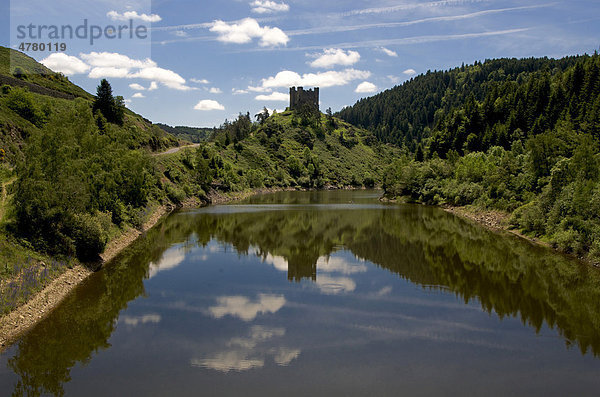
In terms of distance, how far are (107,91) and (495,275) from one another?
88114mm

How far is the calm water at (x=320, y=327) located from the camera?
55.4ft

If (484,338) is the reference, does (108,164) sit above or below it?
above

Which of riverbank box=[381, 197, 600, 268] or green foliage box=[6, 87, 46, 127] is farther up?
green foliage box=[6, 87, 46, 127]

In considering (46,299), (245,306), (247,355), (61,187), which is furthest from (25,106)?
(247,355)

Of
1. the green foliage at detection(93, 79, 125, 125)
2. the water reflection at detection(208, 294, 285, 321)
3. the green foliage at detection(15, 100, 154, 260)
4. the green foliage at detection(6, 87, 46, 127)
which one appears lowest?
the water reflection at detection(208, 294, 285, 321)

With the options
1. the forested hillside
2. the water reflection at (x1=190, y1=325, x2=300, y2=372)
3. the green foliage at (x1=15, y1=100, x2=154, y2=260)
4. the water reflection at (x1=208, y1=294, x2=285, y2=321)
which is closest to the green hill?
the green foliage at (x1=15, y1=100, x2=154, y2=260)

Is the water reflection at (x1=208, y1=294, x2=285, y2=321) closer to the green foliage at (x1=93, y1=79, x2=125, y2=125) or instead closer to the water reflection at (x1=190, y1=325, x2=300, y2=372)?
the water reflection at (x1=190, y1=325, x2=300, y2=372)

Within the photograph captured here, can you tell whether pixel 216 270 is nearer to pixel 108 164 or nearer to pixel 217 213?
pixel 108 164

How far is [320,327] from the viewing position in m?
22.4

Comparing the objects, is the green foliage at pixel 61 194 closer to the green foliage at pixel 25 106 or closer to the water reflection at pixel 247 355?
the water reflection at pixel 247 355

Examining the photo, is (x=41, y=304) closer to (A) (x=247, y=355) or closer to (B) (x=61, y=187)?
(B) (x=61, y=187)

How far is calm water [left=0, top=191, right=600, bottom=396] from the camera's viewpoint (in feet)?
55.4

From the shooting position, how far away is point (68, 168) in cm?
3114

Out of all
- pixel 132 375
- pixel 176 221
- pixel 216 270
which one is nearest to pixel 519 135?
pixel 176 221
